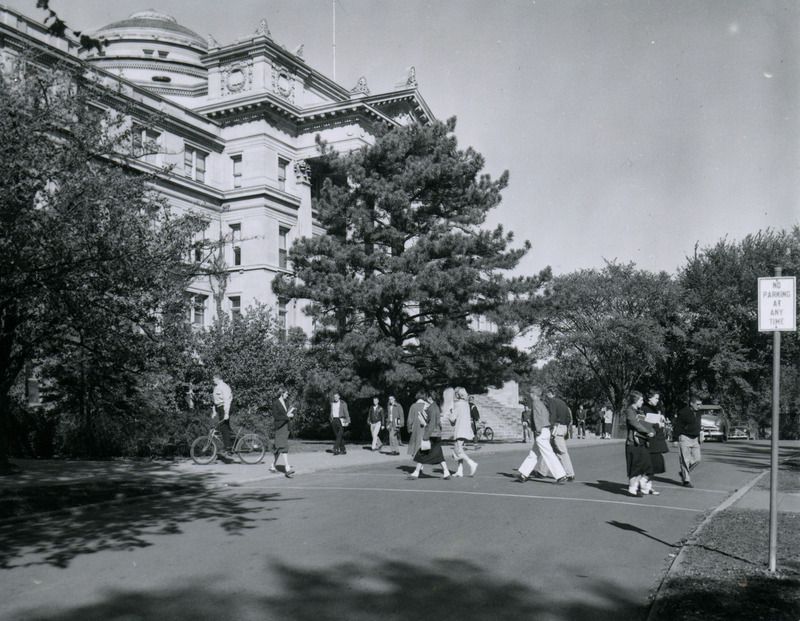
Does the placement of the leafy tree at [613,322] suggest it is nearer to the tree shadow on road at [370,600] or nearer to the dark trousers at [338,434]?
Answer: the dark trousers at [338,434]

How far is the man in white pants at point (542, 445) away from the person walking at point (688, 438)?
2.35 meters

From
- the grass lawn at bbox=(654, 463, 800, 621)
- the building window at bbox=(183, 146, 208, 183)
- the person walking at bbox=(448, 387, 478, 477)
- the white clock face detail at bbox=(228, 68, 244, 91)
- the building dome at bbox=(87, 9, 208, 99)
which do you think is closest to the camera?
the grass lawn at bbox=(654, 463, 800, 621)

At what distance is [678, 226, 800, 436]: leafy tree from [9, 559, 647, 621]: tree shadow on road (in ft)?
153

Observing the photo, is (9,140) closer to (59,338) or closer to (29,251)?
(29,251)

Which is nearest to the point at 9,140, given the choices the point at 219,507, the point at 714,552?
the point at 219,507

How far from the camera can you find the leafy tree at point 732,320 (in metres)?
50.4

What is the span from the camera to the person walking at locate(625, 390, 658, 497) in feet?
41.5

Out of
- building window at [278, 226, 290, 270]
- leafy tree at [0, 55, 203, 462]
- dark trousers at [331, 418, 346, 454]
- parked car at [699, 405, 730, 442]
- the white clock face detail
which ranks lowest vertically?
parked car at [699, 405, 730, 442]

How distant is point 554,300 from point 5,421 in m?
22.8

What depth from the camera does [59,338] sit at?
15.6 metres

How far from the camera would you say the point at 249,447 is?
1861cm

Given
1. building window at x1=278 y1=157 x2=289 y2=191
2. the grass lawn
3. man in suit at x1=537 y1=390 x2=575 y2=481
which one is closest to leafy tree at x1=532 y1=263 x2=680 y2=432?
building window at x1=278 y1=157 x2=289 y2=191

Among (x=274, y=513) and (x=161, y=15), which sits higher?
(x=161, y=15)

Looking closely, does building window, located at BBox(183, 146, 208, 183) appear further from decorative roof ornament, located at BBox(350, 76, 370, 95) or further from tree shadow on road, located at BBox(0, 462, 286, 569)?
tree shadow on road, located at BBox(0, 462, 286, 569)
